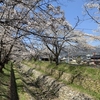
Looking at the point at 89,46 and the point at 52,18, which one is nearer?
the point at 52,18

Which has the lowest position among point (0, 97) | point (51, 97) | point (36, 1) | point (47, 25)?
point (51, 97)

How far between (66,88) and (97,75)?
301 cm

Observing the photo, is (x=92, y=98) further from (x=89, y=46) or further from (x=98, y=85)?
(x=89, y=46)

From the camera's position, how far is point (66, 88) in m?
16.5

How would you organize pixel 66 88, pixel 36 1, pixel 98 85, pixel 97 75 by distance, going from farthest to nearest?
pixel 66 88 < pixel 97 75 < pixel 98 85 < pixel 36 1

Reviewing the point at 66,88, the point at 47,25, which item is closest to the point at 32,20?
the point at 47,25

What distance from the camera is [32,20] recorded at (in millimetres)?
6219

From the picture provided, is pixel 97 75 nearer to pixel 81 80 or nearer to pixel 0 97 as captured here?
pixel 81 80

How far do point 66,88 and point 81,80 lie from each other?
1.38 m

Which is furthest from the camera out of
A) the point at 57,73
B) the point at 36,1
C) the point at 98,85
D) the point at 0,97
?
the point at 57,73

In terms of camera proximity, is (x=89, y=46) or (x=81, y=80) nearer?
(x=81, y=80)

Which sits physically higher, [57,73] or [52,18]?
[52,18]

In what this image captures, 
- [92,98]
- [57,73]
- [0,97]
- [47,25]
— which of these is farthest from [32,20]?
[57,73]

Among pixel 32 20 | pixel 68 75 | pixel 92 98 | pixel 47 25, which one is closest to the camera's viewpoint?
pixel 47 25
